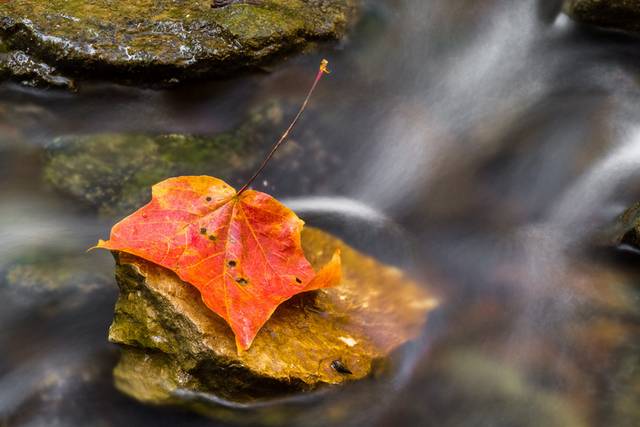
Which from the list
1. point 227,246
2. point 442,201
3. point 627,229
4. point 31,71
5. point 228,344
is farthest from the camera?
point 442,201

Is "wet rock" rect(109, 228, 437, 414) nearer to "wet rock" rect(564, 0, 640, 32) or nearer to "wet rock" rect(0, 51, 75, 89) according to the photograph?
"wet rock" rect(0, 51, 75, 89)

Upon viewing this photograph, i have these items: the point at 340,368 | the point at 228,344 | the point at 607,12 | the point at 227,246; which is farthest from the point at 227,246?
the point at 607,12

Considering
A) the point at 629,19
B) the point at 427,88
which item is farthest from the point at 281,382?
the point at 629,19

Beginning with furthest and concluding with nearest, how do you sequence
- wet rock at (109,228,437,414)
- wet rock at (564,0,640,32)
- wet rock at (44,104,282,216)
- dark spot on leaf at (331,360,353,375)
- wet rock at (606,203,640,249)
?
wet rock at (564,0,640,32) → wet rock at (44,104,282,216) → wet rock at (606,203,640,249) → dark spot on leaf at (331,360,353,375) → wet rock at (109,228,437,414)

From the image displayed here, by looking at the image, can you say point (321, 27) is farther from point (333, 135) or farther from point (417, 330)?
point (417, 330)

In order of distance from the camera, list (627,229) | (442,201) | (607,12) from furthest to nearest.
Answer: (607,12) < (442,201) < (627,229)

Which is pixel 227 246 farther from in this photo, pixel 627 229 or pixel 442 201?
pixel 627 229

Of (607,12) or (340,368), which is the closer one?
(340,368)

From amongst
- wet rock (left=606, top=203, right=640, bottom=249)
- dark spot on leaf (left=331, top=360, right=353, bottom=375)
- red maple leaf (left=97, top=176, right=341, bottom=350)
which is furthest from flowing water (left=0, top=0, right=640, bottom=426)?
red maple leaf (left=97, top=176, right=341, bottom=350)
